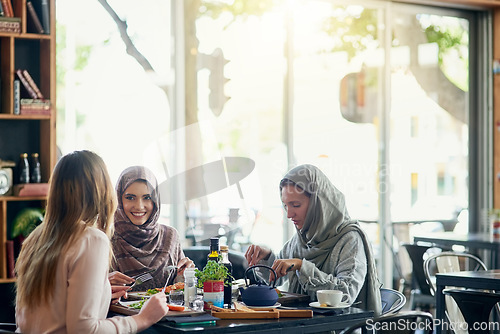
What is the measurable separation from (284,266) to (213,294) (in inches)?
18.2

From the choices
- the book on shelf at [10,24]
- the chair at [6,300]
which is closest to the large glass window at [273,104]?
the book on shelf at [10,24]

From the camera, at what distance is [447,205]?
6859 millimetres

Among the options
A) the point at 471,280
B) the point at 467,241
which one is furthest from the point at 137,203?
the point at 467,241

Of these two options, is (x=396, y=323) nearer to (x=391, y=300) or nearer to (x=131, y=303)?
(x=391, y=300)

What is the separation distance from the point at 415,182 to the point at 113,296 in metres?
4.25

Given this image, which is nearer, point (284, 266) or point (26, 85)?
point (284, 266)

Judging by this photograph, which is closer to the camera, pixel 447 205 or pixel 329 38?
pixel 329 38

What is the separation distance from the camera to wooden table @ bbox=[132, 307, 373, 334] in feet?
8.16

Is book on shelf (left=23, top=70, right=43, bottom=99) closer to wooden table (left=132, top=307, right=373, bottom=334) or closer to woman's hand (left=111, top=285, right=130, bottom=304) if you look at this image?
woman's hand (left=111, top=285, right=130, bottom=304)

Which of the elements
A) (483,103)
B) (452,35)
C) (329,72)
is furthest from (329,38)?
(483,103)

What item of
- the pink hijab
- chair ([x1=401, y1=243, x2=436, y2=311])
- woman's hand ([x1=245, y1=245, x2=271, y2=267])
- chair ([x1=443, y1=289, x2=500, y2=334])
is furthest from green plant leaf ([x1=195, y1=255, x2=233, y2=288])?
chair ([x1=401, y1=243, x2=436, y2=311])

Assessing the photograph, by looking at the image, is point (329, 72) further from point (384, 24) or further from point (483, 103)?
point (483, 103)

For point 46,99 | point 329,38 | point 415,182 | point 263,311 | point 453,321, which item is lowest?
point 453,321

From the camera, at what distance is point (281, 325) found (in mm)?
2607
